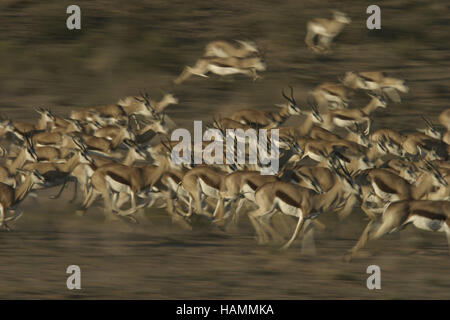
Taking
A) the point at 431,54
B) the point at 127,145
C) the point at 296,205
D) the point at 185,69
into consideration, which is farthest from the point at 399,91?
the point at 296,205

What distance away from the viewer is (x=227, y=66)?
59.5ft

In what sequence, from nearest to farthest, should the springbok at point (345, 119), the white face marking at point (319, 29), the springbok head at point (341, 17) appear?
1. the springbok at point (345, 119)
2. the white face marking at point (319, 29)
3. the springbok head at point (341, 17)

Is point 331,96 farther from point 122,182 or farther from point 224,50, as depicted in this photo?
point 122,182

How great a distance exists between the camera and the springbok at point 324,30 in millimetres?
19719

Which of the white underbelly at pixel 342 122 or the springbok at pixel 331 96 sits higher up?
the springbok at pixel 331 96

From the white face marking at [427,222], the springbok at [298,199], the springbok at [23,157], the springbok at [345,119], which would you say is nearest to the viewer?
the white face marking at [427,222]

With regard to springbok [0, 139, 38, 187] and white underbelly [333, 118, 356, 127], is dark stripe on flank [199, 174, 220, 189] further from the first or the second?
white underbelly [333, 118, 356, 127]

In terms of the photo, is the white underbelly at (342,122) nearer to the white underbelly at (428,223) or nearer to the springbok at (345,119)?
the springbok at (345,119)

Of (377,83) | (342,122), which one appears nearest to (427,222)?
(342,122)

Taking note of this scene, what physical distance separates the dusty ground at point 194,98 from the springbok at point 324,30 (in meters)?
0.24

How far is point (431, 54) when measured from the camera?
773 inches

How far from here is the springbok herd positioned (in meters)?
10.8

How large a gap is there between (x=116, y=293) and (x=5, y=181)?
2758mm

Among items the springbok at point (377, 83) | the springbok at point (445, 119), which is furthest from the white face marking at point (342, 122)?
the springbok at point (377, 83)
